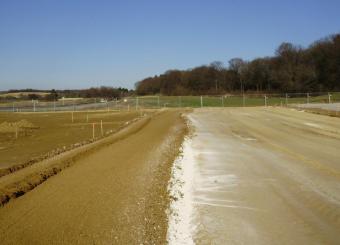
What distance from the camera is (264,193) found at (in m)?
11.7

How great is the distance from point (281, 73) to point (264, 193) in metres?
119

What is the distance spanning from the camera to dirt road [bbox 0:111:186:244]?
25.2ft

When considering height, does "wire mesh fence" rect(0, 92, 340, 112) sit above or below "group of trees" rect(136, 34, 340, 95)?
below

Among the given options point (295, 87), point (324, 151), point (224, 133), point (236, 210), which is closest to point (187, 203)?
point (236, 210)

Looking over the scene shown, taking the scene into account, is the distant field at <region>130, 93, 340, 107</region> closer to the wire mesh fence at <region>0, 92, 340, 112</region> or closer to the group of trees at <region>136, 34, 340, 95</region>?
the wire mesh fence at <region>0, 92, 340, 112</region>

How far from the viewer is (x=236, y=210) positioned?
10102 mm

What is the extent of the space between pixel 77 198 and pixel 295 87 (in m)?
117

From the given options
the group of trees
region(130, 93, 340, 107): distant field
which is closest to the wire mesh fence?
region(130, 93, 340, 107): distant field

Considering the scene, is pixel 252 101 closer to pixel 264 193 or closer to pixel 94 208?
pixel 264 193

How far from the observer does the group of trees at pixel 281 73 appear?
409ft

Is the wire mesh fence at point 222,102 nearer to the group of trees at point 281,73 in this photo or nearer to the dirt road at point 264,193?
the group of trees at point 281,73

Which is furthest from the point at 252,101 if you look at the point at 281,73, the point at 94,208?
the point at 94,208

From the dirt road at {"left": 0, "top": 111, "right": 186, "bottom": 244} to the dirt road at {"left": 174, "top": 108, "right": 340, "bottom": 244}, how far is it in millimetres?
873

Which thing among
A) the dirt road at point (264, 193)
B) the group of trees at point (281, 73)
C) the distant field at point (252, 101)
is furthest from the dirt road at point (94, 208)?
the group of trees at point (281, 73)
